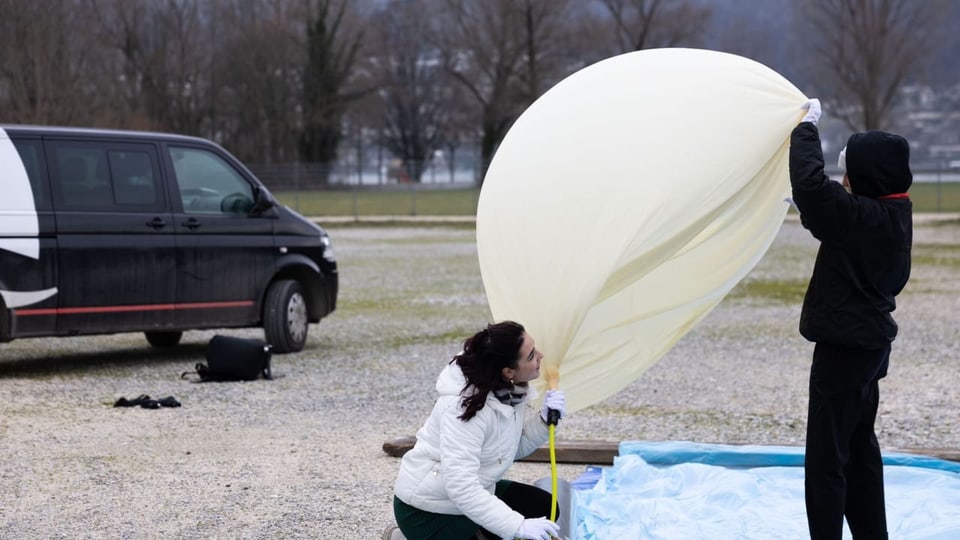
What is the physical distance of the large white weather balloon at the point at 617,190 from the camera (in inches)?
196

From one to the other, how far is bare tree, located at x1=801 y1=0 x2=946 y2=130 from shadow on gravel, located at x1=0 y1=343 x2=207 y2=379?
6558 cm

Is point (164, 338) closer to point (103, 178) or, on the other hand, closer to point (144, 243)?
point (144, 243)

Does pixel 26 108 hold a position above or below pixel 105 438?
above

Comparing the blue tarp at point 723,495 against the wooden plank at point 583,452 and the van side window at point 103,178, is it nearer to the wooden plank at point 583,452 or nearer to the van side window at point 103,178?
the wooden plank at point 583,452

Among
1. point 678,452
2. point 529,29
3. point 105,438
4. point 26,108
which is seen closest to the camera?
point 678,452

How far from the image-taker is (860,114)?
8106 centimetres

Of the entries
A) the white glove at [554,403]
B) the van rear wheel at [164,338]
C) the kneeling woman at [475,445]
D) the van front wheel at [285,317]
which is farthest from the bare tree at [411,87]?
the kneeling woman at [475,445]

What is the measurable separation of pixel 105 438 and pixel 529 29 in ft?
224

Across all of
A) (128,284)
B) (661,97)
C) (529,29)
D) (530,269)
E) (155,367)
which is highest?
(529,29)

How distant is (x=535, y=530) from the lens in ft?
15.0

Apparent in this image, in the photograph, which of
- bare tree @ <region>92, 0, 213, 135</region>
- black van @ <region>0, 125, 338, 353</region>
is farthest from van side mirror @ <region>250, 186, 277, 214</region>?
bare tree @ <region>92, 0, 213, 135</region>

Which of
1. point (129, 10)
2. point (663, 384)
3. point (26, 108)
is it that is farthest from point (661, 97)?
point (129, 10)

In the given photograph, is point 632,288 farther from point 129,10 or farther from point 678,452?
point 129,10

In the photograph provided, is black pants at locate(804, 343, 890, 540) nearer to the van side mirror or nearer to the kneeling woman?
the kneeling woman
